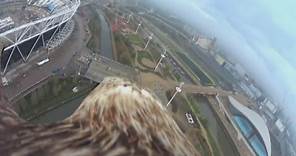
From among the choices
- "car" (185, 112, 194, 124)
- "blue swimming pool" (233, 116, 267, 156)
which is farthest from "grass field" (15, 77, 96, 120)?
"blue swimming pool" (233, 116, 267, 156)

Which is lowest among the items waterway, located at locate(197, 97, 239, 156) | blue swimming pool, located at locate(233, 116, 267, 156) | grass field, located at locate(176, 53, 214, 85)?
blue swimming pool, located at locate(233, 116, 267, 156)

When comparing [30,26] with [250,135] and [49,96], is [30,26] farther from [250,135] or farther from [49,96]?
[250,135]

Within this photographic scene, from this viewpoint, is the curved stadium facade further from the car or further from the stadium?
the stadium

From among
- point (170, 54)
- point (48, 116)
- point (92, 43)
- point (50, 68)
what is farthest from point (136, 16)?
point (48, 116)

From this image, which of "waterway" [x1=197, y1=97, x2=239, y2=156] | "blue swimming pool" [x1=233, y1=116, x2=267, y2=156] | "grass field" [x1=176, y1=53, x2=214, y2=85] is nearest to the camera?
"waterway" [x1=197, y1=97, x2=239, y2=156]

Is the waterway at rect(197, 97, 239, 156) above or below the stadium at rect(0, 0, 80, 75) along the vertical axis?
below

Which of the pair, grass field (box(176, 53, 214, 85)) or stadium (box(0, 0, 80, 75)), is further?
grass field (box(176, 53, 214, 85))

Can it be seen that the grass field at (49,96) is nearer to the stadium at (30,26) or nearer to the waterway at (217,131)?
the stadium at (30,26)

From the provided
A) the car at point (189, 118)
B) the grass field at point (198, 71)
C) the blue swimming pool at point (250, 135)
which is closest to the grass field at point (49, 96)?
the car at point (189, 118)
